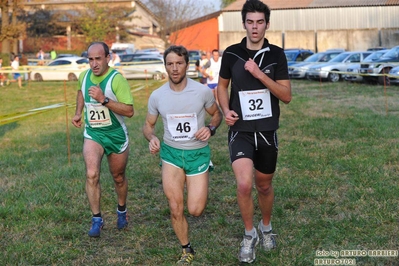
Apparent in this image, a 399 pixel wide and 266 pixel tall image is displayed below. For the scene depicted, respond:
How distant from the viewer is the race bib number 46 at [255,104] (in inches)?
216

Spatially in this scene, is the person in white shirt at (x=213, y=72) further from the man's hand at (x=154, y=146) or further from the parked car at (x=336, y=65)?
the parked car at (x=336, y=65)

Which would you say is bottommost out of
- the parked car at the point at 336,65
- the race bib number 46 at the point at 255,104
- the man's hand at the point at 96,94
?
the race bib number 46 at the point at 255,104

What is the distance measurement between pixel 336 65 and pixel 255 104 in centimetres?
2470

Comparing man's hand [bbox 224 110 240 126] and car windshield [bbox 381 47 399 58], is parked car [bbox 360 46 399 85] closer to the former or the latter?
car windshield [bbox 381 47 399 58]

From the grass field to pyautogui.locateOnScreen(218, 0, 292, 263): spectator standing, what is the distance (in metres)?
0.60

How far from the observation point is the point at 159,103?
5.65 m

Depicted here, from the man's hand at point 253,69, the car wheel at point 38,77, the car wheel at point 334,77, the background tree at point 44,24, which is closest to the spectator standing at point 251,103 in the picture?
the man's hand at point 253,69

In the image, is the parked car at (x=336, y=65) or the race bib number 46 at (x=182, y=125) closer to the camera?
the race bib number 46 at (x=182, y=125)

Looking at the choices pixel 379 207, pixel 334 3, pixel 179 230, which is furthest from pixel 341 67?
pixel 334 3

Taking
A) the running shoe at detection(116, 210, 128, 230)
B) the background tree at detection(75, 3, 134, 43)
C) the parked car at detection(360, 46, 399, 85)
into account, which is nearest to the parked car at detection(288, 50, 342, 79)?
the parked car at detection(360, 46, 399, 85)

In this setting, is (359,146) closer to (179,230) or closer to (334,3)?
(179,230)

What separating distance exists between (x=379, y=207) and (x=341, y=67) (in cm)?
2288

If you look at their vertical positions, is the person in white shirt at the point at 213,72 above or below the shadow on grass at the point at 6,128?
above

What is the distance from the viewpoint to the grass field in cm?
583
